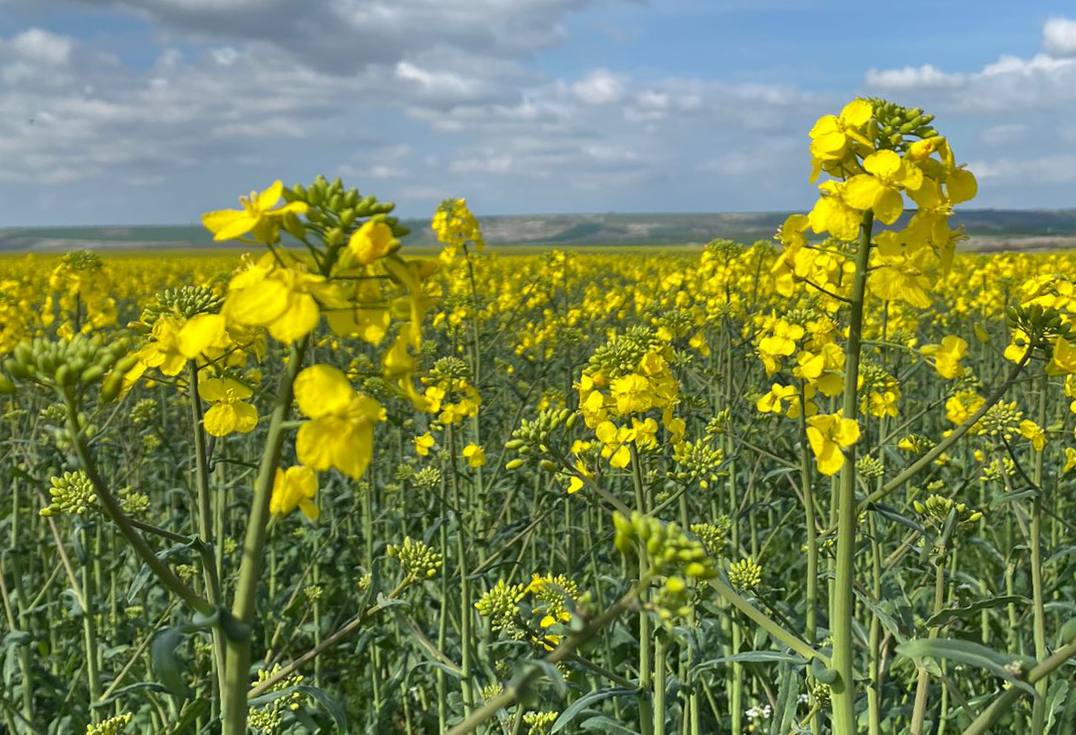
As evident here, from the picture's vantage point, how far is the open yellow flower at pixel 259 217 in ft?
4.55

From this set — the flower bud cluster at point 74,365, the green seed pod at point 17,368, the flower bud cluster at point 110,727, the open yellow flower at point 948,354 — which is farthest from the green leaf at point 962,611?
the flower bud cluster at point 110,727

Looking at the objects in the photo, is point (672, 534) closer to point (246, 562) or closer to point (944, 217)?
point (246, 562)

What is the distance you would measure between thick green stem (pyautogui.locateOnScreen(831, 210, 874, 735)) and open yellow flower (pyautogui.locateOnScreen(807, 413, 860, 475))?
28 mm

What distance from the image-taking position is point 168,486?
7.68 metres

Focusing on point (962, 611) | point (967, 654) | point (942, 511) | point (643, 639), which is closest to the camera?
point (967, 654)

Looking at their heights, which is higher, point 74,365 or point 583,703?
point 74,365

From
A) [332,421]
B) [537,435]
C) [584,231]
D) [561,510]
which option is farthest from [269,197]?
[584,231]

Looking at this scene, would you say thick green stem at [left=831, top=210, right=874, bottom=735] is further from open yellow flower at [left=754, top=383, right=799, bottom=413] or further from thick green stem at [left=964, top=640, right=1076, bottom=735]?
open yellow flower at [left=754, top=383, right=799, bottom=413]

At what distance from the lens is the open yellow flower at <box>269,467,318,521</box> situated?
143cm

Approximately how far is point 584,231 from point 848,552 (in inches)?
6041

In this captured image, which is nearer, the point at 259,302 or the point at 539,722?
the point at 259,302

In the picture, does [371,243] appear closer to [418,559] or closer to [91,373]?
[91,373]

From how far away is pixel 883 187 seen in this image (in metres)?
2.01

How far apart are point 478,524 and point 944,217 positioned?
11.6ft
